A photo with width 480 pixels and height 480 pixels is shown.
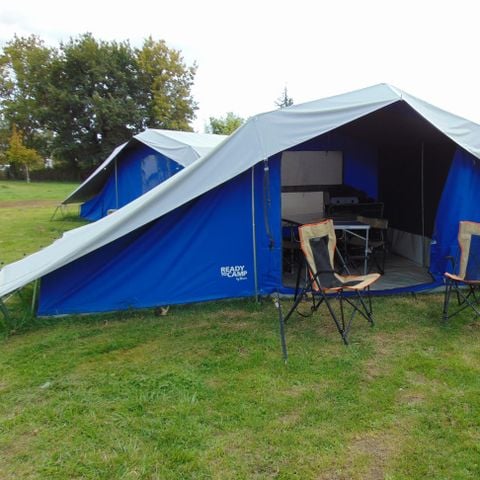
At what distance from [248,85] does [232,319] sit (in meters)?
31.8

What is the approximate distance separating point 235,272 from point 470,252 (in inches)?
80.5

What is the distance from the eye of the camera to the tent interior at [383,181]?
15.1 ft

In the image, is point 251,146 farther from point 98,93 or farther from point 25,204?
point 98,93

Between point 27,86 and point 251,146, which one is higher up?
point 27,86

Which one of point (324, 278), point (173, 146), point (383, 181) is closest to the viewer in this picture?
point (324, 278)

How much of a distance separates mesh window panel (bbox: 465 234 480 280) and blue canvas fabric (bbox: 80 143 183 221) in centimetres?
472

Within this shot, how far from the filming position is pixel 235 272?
12.3 feet

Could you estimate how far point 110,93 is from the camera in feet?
77.5

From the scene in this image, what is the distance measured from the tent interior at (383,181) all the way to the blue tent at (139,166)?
1.59 metres

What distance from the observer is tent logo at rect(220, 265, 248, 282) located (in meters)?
3.72

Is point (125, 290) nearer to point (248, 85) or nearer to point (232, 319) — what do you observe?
point (232, 319)

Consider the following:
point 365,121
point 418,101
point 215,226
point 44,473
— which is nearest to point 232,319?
point 215,226

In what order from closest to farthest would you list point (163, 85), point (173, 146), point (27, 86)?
point (173, 146), point (163, 85), point (27, 86)

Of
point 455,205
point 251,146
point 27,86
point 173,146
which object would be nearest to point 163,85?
point 27,86
